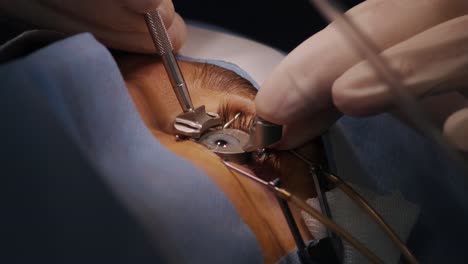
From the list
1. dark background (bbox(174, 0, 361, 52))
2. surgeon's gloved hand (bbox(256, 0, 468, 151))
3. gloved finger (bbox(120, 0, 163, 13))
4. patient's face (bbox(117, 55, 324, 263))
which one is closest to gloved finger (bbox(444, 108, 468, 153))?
surgeon's gloved hand (bbox(256, 0, 468, 151))

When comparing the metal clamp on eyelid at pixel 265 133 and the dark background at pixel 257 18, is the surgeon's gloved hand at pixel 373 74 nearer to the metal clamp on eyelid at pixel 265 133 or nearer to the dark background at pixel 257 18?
the metal clamp on eyelid at pixel 265 133

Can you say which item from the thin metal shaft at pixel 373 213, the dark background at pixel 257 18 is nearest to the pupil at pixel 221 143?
the thin metal shaft at pixel 373 213

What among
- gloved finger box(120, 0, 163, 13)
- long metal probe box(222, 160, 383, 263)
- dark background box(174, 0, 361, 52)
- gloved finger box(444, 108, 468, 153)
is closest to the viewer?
gloved finger box(444, 108, 468, 153)

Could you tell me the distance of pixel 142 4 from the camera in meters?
0.96

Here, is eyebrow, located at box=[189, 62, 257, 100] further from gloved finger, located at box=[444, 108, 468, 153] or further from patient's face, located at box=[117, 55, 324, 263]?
gloved finger, located at box=[444, 108, 468, 153]

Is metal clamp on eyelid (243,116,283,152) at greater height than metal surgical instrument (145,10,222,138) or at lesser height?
lesser

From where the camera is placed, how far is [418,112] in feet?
1.59

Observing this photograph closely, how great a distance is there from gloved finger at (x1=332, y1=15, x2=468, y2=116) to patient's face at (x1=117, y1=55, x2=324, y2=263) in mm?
215

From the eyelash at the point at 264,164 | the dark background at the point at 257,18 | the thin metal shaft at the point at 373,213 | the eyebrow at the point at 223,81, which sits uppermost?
the dark background at the point at 257,18

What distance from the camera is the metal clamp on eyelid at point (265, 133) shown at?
0.82 meters

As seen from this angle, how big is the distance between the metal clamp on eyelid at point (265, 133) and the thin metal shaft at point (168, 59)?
0.48 feet

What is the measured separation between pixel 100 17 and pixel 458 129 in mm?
668

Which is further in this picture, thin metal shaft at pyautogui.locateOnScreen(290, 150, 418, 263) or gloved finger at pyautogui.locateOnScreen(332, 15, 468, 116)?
thin metal shaft at pyautogui.locateOnScreen(290, 150, 418, 263)

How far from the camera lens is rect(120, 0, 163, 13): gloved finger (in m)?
0.96
